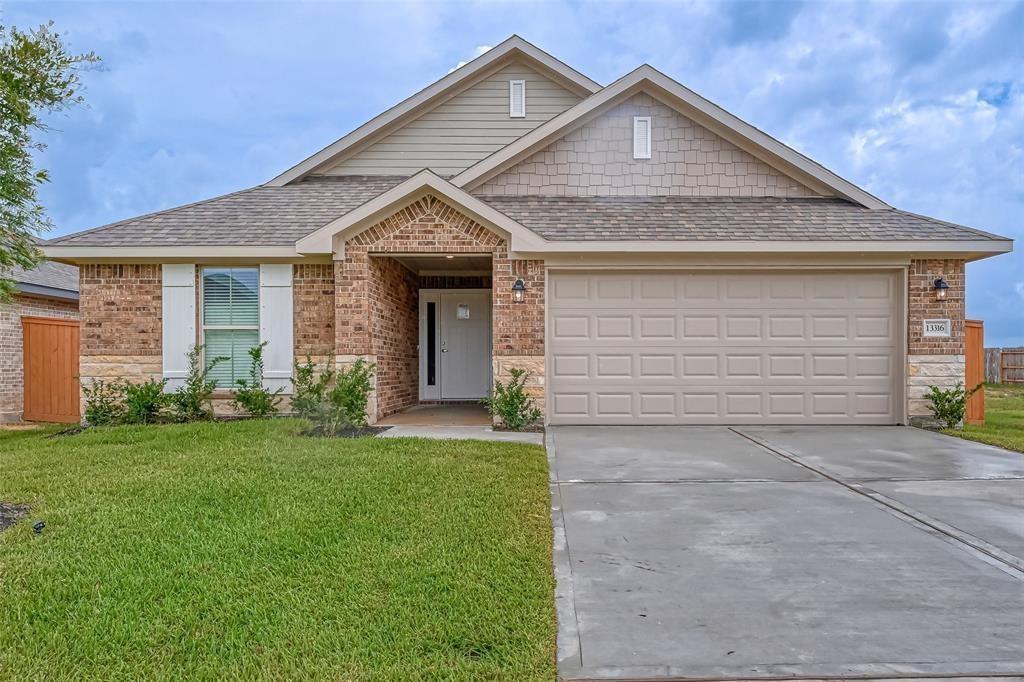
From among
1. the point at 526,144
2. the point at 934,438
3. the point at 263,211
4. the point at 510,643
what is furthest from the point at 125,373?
the point at 934,438

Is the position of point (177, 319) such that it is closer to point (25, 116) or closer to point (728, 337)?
point (25, 116)

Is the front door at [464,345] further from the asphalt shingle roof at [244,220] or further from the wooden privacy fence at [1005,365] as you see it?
the wooden privacy fence at [1005,365]

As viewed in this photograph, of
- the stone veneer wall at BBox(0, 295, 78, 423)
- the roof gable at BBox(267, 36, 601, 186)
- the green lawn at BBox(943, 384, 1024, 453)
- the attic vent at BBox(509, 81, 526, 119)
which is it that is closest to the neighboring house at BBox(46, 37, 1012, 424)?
the green lawn at BBox(943, 384, 1024, 453)

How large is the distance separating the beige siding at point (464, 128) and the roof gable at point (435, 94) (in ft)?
0.52

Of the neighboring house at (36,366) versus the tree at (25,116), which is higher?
the tree at (25,116)

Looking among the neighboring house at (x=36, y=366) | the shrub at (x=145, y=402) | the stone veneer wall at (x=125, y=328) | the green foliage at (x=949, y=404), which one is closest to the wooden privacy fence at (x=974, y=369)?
the green foliage at (x=949, y=404)

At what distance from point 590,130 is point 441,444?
5.97m

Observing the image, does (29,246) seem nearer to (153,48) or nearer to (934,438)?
(153,48)

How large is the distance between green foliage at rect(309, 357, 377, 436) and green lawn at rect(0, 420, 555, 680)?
6.22 feet

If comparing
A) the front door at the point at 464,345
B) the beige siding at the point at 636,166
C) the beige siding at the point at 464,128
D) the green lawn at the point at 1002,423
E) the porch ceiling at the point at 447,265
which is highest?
the beige siding at the point at 464,128

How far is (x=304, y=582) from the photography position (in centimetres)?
344

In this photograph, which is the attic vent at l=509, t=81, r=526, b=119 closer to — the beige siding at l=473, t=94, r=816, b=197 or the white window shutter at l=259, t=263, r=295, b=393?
the beige siding at l=473, t=94, r=816, b=197

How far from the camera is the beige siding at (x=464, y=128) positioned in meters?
12.3

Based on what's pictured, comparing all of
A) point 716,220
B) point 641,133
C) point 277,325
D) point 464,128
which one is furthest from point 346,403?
point 464,128
